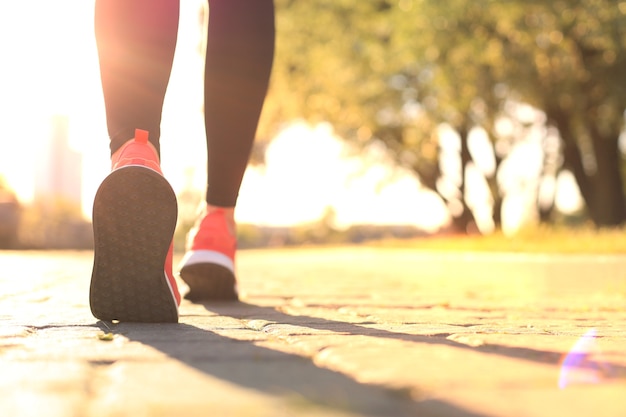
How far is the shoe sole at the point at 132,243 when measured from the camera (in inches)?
78.7

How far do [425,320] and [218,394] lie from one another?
130 cm

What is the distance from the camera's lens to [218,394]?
1165mm

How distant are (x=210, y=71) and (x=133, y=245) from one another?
0.80 m

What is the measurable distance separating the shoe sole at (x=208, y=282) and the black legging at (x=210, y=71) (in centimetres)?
22

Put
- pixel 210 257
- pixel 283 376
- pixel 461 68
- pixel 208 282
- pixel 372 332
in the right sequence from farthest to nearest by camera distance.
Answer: pixel 461 68 → pixel 208 282 → pixel 210 257 → pixel 372 332 → pixel 283 376

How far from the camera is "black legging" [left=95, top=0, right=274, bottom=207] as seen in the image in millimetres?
2281

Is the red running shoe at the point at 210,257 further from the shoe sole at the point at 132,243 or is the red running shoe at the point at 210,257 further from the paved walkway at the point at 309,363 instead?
the shoe sole at the point at 132,243

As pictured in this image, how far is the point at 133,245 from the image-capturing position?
2.00 meters

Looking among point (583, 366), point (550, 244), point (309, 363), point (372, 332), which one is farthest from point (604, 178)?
point (309, 363)

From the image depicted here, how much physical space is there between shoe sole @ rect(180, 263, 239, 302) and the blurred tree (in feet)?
23.8

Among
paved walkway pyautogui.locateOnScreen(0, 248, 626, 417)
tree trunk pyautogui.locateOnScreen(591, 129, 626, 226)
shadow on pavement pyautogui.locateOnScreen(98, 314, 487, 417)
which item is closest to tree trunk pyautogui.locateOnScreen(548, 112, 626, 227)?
tree trunk pyautogui.locateOnScreen(591, 129, 626, 226)

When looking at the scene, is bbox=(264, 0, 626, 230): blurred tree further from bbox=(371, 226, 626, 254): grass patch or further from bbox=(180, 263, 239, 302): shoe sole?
bbox=(180, 263, 239, 302): shoe sole

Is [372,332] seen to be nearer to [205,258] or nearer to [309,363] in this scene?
[309,363]

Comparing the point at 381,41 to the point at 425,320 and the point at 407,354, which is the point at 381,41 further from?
the point at 407,354
